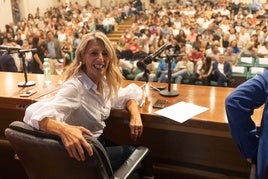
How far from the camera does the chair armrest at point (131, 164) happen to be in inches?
50.6

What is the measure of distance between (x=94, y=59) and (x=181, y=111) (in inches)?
21.7

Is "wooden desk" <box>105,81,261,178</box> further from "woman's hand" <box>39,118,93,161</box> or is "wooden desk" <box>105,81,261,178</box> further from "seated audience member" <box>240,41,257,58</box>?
"seated audience member" <box>240,41,257,58</box>

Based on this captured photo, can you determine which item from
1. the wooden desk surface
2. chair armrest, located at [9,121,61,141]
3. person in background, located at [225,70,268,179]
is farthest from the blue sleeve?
chair armrest, located at [9,121,61,141]

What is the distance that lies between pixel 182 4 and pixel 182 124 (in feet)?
42.9

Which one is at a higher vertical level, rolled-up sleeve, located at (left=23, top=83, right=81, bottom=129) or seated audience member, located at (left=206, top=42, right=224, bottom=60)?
rolled-up sleeve, located at (left=23, top=83, right=81, bottom=129)

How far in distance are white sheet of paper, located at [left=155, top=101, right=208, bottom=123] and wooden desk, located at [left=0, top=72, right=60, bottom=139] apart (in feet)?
2.80

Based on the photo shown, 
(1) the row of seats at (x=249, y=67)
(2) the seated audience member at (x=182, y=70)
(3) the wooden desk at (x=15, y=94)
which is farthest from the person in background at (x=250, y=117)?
(1) the row of seats at (x=249, y=67)

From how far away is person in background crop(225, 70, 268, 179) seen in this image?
1.02 m

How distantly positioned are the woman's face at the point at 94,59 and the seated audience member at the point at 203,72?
389 cm

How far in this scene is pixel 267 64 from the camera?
222 inches

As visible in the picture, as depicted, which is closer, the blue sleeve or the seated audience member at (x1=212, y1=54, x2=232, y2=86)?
the blue sleeve

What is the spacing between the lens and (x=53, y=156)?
1.12 meters

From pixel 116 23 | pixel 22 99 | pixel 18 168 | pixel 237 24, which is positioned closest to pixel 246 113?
pixel 22 99

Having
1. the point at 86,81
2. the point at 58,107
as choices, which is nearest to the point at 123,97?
the point at 86,81
